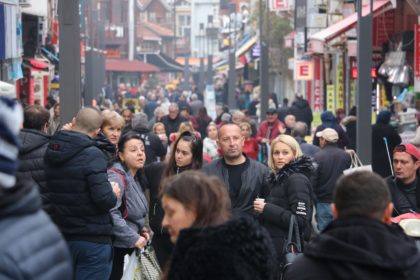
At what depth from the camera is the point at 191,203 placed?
4.87 m

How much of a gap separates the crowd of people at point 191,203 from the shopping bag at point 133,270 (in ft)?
0.41

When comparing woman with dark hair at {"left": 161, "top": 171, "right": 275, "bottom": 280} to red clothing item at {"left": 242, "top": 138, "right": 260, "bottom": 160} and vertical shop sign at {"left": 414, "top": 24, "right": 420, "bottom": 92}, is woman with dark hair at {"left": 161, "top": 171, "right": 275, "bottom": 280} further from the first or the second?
vertical shop sign at {"left": 414, "top": 24, "right": 420, "bottom": 92}

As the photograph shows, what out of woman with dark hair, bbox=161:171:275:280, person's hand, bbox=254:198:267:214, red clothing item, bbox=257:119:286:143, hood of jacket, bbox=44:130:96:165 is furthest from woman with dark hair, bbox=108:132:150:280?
red clothing item, bbox=257:119:286:143

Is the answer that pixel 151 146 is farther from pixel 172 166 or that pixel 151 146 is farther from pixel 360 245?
pixel 360 245

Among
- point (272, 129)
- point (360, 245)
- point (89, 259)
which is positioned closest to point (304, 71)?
point (272, 129)

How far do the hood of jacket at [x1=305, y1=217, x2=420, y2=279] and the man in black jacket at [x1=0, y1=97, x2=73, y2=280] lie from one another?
1.18 meters

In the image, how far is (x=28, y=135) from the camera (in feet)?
28.8

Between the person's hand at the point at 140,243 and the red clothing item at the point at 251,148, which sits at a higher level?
the person's hand at the point at 140,243

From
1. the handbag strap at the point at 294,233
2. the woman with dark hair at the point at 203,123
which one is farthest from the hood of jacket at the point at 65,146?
the woman with dark hair at the point at 203,123

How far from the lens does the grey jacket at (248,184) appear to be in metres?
9.12

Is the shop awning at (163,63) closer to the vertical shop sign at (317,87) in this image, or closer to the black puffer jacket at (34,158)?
the vertical shop sign at (317,87)

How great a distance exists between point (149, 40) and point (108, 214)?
470ft

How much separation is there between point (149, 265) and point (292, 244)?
53.4 inches

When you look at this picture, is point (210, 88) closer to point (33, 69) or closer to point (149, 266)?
point (33, 69)
